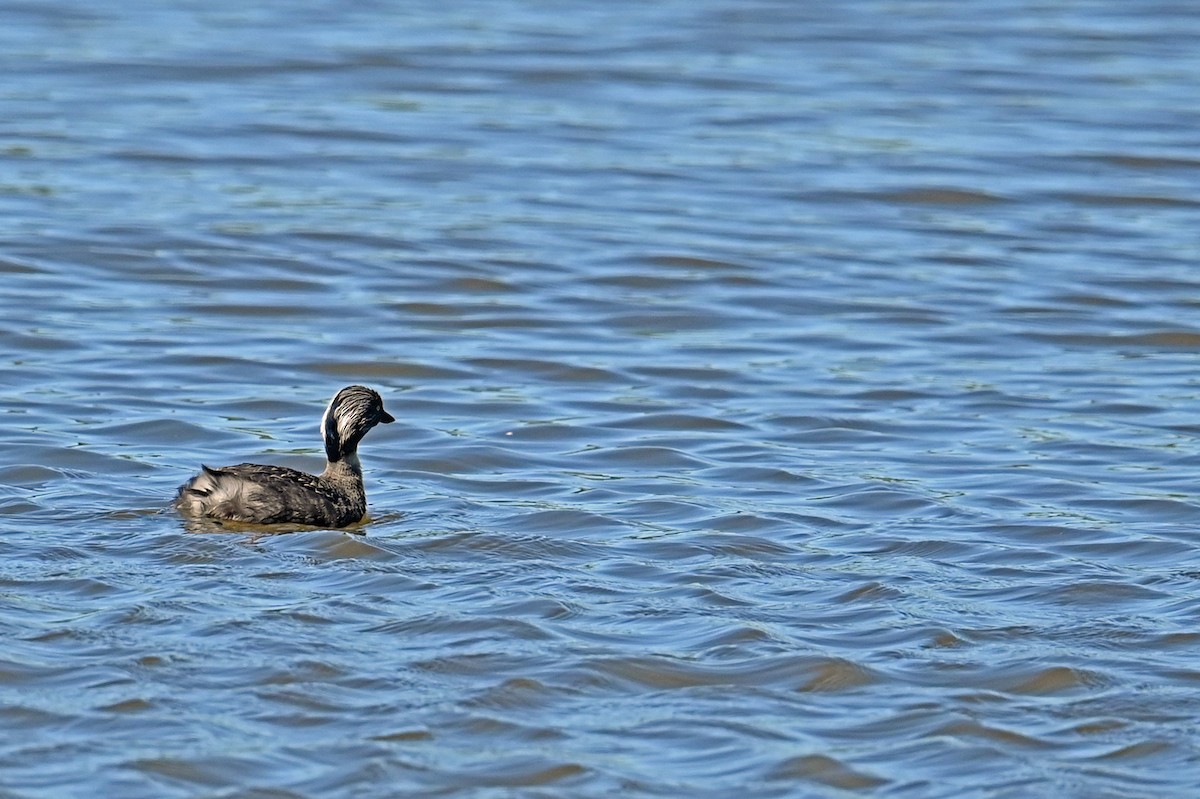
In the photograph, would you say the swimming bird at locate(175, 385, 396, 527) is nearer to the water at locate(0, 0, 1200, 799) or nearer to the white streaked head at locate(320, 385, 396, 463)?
the white streaked head at locate(320, 385, 396, 463)

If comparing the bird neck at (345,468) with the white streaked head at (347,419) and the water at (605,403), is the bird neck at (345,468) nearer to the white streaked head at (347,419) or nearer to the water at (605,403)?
the white streaked head at (347,419)

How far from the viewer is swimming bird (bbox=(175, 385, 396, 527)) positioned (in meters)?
8.95

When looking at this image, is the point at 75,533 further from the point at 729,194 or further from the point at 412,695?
the point at 729,194

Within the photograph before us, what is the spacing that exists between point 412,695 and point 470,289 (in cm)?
756

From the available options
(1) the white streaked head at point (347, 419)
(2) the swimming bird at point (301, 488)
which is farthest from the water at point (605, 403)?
(1) the white streaked head at point (347, 419)

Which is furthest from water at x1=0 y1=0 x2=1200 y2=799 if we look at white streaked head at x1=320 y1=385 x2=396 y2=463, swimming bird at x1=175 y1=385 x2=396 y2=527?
white streaked head at x1=320 y1=385 x2=396 y2=463

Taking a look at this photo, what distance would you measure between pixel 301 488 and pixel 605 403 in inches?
114

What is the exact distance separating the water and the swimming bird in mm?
178

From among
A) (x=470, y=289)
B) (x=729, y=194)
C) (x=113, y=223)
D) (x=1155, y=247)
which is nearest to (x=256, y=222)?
(x=113, y=223)

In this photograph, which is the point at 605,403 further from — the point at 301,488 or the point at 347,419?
the point at 301,488

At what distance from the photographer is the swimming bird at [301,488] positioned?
29.3ft

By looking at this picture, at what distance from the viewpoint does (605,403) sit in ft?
38.5

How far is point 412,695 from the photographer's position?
687cm

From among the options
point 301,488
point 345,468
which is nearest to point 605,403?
point 345,468
